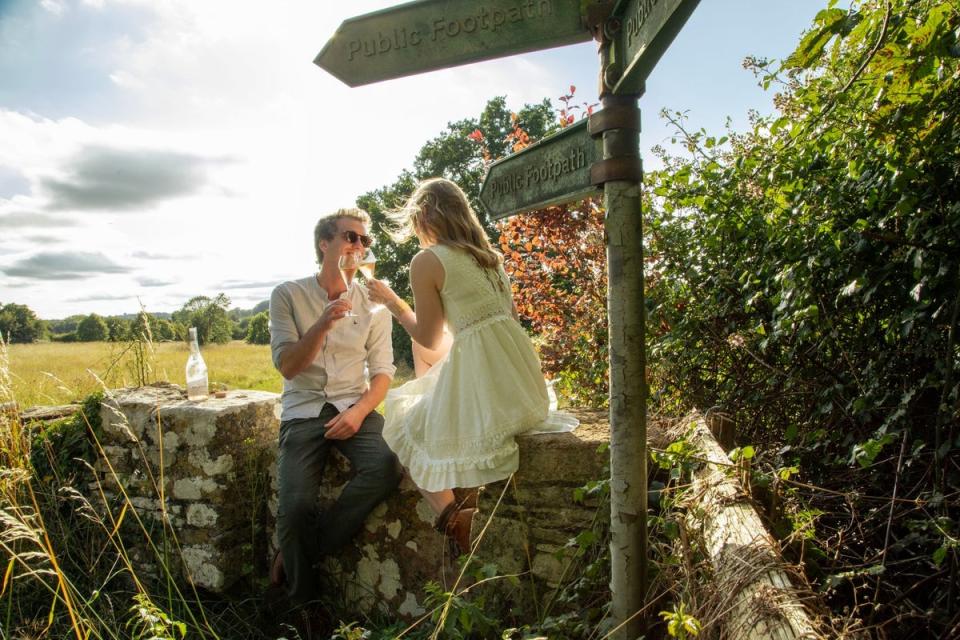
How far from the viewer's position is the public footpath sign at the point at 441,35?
4.67ft

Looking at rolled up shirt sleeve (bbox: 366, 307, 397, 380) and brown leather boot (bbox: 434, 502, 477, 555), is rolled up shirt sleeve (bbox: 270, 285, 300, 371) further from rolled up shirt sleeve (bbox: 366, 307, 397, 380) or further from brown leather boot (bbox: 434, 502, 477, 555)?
brown leather boot (bbox: 434, 502, 477, 555)

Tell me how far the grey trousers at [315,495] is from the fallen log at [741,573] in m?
1.66

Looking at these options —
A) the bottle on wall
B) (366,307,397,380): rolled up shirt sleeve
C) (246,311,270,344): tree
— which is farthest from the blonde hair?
(246,311,270,344): tree

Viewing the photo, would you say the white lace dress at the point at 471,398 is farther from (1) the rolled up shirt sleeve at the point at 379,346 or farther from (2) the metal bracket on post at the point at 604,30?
(2) the metal bracket on post at the point at 604,30

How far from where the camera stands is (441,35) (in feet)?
4.99

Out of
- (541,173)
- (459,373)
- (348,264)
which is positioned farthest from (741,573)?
(348,264)

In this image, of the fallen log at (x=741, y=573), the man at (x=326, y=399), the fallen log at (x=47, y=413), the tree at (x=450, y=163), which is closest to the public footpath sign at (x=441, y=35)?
the fallen log at (x=741, y=573)

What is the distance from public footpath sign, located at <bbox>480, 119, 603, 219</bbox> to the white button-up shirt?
63.6 inches

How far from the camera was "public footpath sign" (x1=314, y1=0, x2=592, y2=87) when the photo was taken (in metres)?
1.42

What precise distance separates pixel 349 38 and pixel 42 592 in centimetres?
373

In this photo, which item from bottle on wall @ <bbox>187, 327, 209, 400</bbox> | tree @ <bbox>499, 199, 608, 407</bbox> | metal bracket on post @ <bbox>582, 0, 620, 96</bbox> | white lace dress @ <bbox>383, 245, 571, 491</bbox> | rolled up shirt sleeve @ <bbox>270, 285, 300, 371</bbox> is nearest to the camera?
metal bracket on post @ <bbox>582, 0, 620, 96</bbox>

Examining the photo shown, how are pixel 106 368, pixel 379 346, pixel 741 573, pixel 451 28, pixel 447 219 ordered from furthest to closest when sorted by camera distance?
Result: pixel 106 368, pixel 379 346, pixel 447 219, pixel 451 28, pixel 741 573

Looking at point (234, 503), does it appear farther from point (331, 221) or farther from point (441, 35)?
point (441, 35)

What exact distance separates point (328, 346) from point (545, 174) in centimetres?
198
